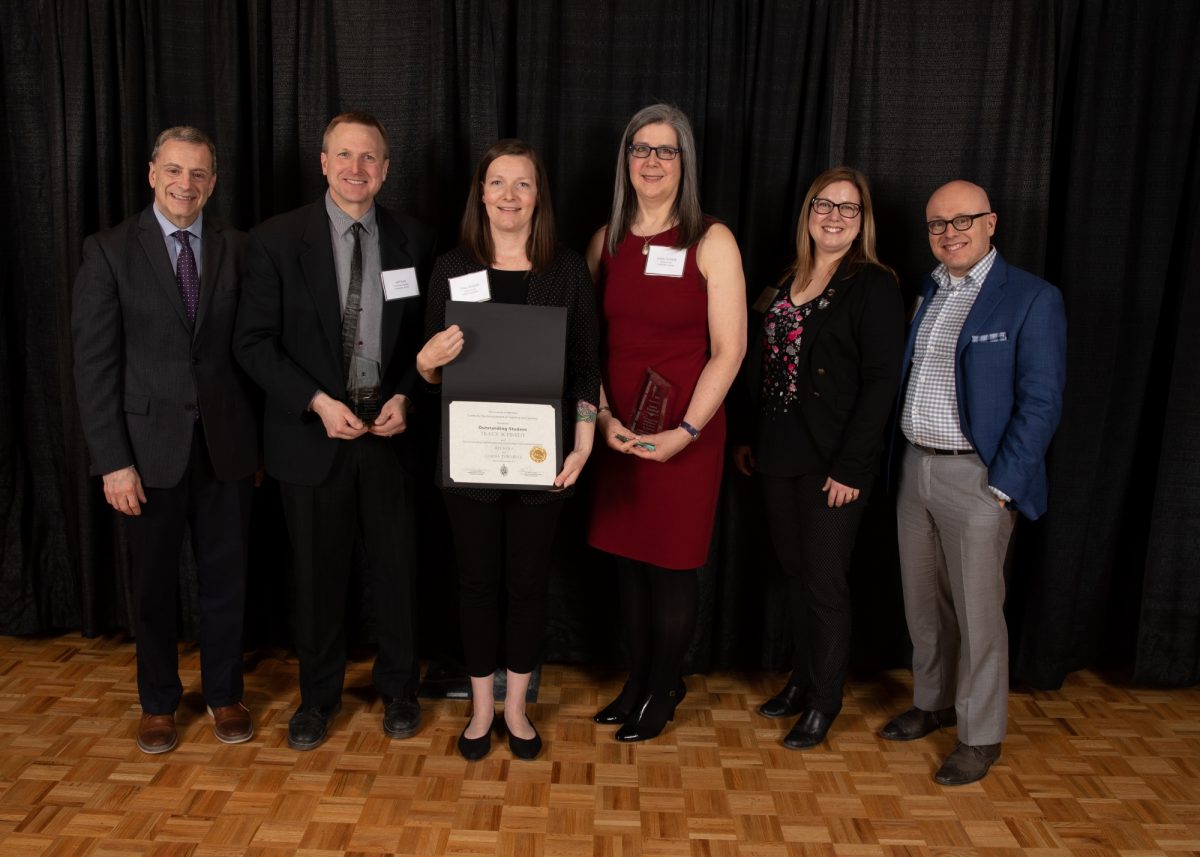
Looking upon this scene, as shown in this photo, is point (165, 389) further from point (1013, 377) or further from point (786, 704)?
point (1013, 377)

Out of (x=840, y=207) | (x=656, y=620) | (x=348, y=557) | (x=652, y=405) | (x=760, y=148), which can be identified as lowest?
(x=656, y=620)

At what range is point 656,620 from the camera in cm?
263

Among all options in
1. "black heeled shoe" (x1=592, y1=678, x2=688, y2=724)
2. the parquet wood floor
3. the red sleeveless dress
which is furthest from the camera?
"black heeled shoe" (x1=592, y1=678, x2=688, y2=724)

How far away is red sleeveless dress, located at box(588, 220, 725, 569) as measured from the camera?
2451 millimetres

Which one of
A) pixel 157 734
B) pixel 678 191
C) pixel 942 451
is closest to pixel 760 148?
pixel 678 191

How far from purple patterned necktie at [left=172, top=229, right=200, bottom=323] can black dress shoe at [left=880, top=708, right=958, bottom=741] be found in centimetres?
241

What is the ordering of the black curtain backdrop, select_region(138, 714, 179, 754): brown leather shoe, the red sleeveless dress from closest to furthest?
the red sleeveless dress → select_region(138, 714, 179, 754): brown leather shoe → the black curtain backdrop

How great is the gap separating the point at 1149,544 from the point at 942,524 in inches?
43.0

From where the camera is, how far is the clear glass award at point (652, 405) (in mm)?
2457

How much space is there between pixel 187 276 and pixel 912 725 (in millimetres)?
2542

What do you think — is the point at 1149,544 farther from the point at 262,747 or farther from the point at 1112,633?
the point at 262,747

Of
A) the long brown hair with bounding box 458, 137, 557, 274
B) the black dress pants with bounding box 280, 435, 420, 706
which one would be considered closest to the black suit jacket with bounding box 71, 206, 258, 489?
the black dress pants with bounding box 280, 435, 420, 706

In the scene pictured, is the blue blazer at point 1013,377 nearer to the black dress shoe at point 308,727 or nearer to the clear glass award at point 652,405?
the clear glass award at point 652,405

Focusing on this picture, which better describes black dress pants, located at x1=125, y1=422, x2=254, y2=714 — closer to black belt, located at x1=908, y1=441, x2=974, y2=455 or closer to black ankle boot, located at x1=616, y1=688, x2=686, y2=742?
black ankle boot, located at x1=616, y1=688, x2=686, y2=742
